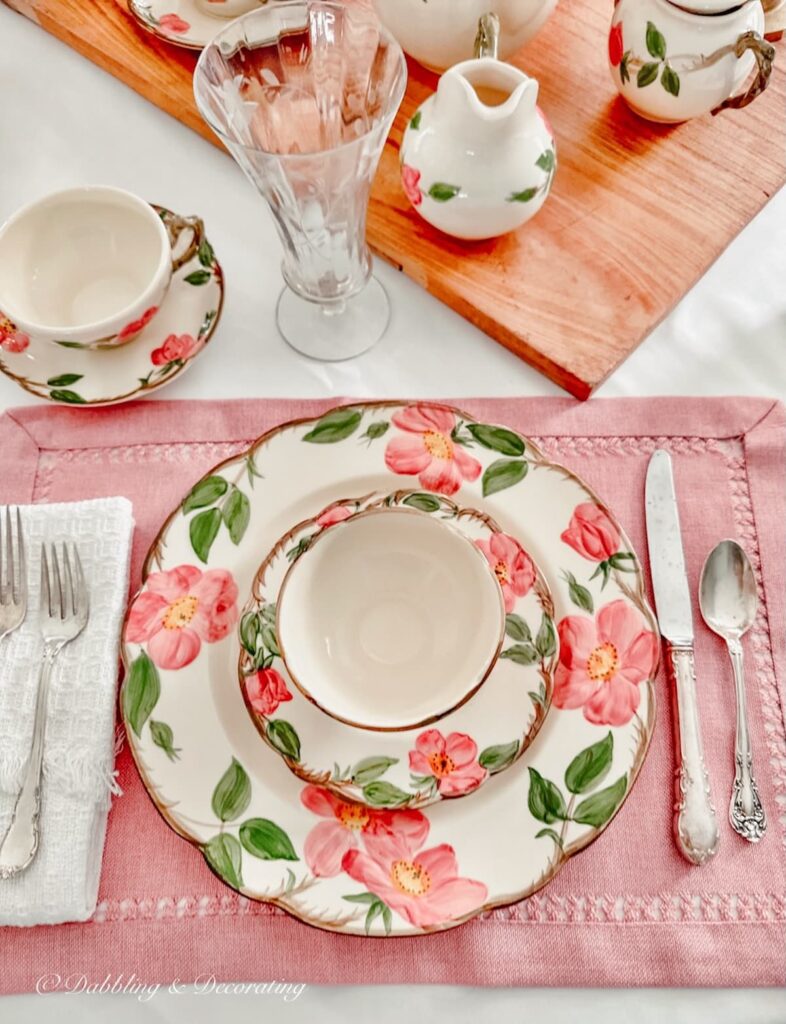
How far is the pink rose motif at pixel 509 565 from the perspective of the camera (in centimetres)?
48

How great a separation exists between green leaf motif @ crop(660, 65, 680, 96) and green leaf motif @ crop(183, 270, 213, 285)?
343 mm

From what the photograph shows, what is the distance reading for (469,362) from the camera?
630 millimetres

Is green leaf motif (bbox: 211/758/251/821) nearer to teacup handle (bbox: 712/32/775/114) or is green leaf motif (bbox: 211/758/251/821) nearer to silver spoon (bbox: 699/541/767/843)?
silver spoon (bbox: 699/541/767/843)

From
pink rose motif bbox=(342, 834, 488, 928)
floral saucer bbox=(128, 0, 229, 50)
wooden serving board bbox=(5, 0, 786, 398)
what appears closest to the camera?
pink rose motif bbox=(342, 834, 488, 928)

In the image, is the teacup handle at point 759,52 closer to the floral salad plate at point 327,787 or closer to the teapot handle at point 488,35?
the teapot handle at point 488,35

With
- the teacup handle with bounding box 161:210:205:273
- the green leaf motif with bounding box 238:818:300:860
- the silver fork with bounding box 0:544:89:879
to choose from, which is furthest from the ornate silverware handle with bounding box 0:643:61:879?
the teacup handle with bounding box 161:210:205:273

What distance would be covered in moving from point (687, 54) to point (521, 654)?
1.42 feet

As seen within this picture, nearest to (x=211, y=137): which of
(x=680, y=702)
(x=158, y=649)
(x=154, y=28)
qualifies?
(x=154, y=28)

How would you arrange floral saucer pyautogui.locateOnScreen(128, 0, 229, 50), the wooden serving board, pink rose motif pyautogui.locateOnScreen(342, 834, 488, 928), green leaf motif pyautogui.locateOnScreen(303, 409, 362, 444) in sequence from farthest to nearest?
floral saucer pyautogui.locateOnScreen(128, 0, 229, 50)
the wooden serving board
green leaf motif pyautogui.locateOnScreen(303, 409, 362, 444)
pink rose motif pyautogui.locateOnScreen(342, 834, 488, 928)

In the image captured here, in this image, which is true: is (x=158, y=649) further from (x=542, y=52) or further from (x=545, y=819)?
(x=542, y=52)

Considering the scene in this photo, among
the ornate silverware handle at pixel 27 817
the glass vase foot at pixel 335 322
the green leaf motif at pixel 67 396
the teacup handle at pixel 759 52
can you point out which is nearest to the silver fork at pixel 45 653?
the ornate silverware handle at pixel 27 817

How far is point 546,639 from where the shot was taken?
0.46m

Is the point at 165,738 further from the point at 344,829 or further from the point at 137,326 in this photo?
the point at 137,326

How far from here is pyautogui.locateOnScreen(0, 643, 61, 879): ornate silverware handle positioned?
1.51ft
